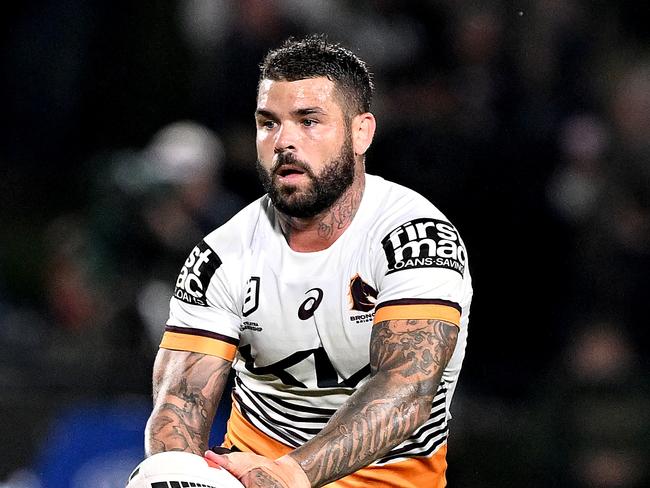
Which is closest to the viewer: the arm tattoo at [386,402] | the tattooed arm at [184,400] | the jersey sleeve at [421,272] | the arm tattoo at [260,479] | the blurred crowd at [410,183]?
the arm tattoo at [260,479]

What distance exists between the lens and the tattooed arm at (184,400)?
10.7 feet

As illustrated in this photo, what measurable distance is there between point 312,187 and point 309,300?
0.34m

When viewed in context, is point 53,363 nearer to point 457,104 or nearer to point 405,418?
point 457,104

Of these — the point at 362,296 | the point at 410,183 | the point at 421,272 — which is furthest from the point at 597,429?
the point at 421,272

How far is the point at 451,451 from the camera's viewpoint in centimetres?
531

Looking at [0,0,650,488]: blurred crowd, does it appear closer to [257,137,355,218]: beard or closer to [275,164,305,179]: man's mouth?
[257,137,355,218]: beard

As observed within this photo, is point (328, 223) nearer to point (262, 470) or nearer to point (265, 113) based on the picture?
point (265, 113)

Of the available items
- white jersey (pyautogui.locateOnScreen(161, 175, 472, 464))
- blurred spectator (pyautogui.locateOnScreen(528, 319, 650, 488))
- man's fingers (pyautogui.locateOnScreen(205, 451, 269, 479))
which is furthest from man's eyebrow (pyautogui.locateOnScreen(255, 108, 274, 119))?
blurred spectator (pyautogui.locateOnScreen(528, 319, 650, 488))

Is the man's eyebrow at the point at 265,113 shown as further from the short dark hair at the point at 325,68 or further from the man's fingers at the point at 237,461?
the man's fingers at the point at 237,461

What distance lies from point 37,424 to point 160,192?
1458mm

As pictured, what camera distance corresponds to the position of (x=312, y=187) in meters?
3.33

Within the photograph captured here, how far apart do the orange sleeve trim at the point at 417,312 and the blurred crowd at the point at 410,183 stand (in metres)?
2.33

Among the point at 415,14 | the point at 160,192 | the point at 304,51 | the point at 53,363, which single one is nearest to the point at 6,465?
the point at 53,363

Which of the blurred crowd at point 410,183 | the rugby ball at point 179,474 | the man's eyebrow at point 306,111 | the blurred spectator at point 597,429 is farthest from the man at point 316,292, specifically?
the blurred crowd at point 410,183
